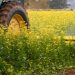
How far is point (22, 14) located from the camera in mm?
8094

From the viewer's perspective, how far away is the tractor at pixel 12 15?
7.30m

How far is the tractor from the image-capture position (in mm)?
7301

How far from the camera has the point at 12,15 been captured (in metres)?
7.63

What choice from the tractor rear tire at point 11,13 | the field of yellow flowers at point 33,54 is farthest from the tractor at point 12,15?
the field of yellow flowers at point 33,54

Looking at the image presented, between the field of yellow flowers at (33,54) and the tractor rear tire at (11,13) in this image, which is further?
the tractor rear tire at (11,13)

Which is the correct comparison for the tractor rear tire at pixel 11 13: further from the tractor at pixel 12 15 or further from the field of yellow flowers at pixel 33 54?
the field of yellow flowers at pixel 33 54

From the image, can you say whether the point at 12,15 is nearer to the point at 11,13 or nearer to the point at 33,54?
the point at 11,13

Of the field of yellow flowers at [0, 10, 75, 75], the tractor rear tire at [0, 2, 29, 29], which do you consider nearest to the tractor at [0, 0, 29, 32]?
the tractor rear tire at [0, 2, 29, 29]

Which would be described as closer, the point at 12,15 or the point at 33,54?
the point at 33,54

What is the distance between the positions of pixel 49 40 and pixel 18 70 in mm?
995

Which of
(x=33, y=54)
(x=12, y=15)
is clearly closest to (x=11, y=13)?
(x=12, y=15)

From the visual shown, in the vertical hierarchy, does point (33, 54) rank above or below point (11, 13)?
below

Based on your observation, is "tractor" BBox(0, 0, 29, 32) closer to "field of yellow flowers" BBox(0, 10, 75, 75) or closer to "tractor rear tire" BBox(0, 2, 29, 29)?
"tractor rear tire" BBox(0, 2, 29, 29)

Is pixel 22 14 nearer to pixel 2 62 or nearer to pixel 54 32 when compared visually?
pixel 54 32
